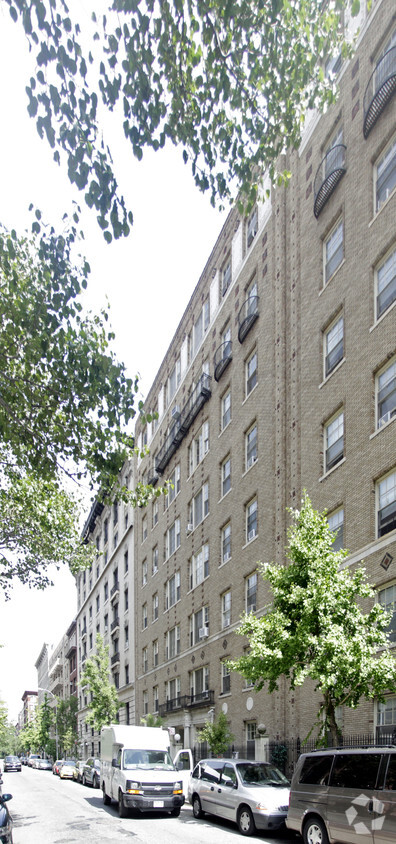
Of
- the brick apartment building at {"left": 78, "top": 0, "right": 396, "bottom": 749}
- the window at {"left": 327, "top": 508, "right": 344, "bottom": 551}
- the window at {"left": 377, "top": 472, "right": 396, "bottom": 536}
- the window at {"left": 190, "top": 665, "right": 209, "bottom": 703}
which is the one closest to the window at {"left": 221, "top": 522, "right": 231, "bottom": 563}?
the brick apartment building at {"left": 78, "top": 0, "right": 396, "bottom": 749}

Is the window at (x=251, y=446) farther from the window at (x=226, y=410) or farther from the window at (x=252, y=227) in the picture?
the window at (x=252, y=227)

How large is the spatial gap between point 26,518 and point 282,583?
544 inches

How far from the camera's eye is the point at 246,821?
54.0 ft

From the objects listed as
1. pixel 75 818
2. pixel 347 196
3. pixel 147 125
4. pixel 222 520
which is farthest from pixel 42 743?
pixel 147 125

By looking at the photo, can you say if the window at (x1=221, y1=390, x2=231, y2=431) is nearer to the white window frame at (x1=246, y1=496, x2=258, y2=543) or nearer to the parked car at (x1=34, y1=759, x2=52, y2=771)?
the white window frame at (x1=246, y1=496, x2=258, y2=543)

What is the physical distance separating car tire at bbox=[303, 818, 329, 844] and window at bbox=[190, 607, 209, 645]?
20.0 m

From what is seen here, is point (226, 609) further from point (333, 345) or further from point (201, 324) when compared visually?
point (201, 324)

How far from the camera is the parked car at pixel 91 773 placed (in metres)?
35.2

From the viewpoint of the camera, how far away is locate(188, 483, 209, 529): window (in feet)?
119

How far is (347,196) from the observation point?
22.6m

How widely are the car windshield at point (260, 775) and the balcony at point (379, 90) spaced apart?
54.7ft

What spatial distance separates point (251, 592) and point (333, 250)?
42.2ft

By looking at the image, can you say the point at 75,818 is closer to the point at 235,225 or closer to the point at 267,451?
the point at 267,451

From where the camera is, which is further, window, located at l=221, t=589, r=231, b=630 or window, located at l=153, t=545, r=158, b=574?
window, located at l=153, t=545, r=158, b=574
